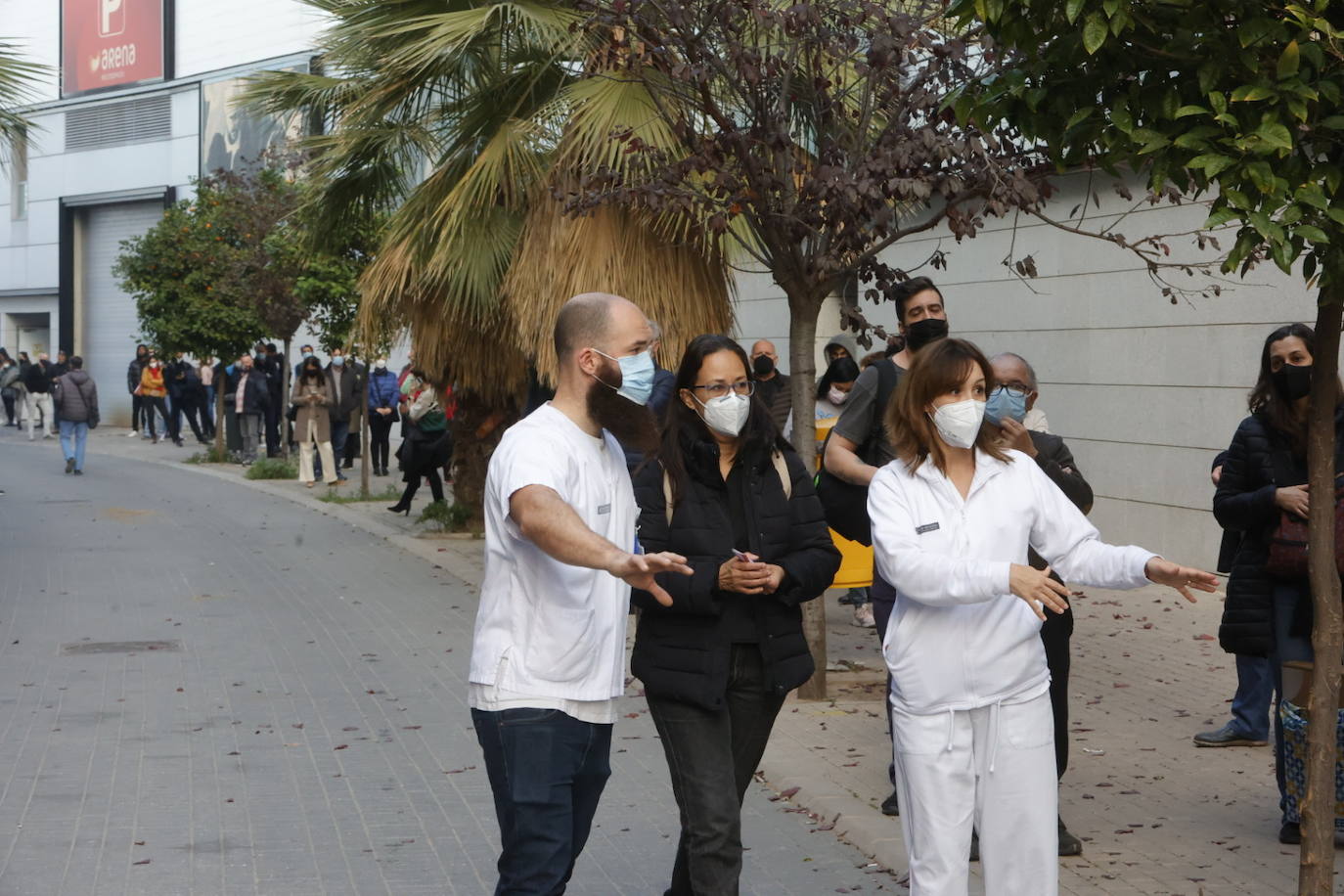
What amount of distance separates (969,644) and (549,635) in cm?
103

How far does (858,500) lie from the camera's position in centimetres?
598

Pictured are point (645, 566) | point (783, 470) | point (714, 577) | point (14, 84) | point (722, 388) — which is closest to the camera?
point (645, 566)

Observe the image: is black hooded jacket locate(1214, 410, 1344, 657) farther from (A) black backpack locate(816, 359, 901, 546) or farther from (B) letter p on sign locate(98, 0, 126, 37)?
(B) letter p on sign locate(98, 0, 126, 37)

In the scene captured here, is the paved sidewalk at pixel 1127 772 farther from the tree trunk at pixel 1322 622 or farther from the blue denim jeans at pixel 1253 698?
the tree trunk at pixel 1322 622

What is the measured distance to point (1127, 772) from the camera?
7.23 meters

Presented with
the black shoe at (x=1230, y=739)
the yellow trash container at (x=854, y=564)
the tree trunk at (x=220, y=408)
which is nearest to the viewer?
the black shoe at (x=1230, y=739)

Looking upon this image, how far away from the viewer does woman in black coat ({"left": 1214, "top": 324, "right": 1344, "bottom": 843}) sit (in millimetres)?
6246

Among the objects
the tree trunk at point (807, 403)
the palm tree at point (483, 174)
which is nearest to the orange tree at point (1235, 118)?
the tree trunk at point (807, 403)

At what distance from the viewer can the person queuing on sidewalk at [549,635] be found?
401 cm

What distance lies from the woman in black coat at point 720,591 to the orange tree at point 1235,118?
1.17 m

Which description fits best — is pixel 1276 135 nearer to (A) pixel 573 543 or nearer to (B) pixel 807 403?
(A) pixel 573 543

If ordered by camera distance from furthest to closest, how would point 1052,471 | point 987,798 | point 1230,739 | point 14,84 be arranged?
point 14,84
point 1230,739
point 1052,471
point 987,798

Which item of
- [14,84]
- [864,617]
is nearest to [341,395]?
[14,84]

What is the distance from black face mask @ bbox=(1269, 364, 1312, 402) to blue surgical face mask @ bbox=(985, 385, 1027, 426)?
4.21 feet
